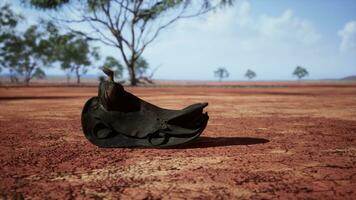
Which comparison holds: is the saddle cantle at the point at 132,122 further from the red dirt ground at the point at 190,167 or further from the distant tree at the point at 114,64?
the distant tree at the point at 114,64

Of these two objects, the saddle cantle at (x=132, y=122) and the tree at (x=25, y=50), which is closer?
the saddle cantle at (x=132, y=122)

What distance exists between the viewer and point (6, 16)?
35.4 m

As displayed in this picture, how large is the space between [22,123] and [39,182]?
4632 millimetres

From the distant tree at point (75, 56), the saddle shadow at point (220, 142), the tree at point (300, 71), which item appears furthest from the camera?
the tree at point (300, 71)

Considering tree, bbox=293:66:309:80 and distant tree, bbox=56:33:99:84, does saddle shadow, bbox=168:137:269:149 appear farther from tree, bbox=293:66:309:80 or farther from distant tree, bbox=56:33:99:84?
tree, bbox=293:66:309:80

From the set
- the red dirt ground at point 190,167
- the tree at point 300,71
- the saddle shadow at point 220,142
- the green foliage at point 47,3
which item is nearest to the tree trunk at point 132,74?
the green foliage at point 47,3

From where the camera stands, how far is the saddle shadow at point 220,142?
15.8ft

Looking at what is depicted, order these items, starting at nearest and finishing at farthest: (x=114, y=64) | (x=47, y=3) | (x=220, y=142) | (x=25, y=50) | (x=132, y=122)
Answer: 1. (x=132, y=122)
2. (x=220, y=142)
3. (x=47, y=3)
4. (x=25, y=50)
5. (x=114, y=64)

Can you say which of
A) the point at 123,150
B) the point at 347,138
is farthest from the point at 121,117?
the point at 347,138

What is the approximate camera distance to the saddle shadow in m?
4.81

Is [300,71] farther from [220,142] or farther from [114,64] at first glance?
[220,142]

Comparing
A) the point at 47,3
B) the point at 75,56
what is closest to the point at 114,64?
the point at 75,56

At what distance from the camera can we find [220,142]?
5070mm

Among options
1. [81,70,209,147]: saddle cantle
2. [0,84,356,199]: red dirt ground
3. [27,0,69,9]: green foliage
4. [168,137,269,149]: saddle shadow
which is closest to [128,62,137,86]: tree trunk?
[27,0,69,9]: green foliage
